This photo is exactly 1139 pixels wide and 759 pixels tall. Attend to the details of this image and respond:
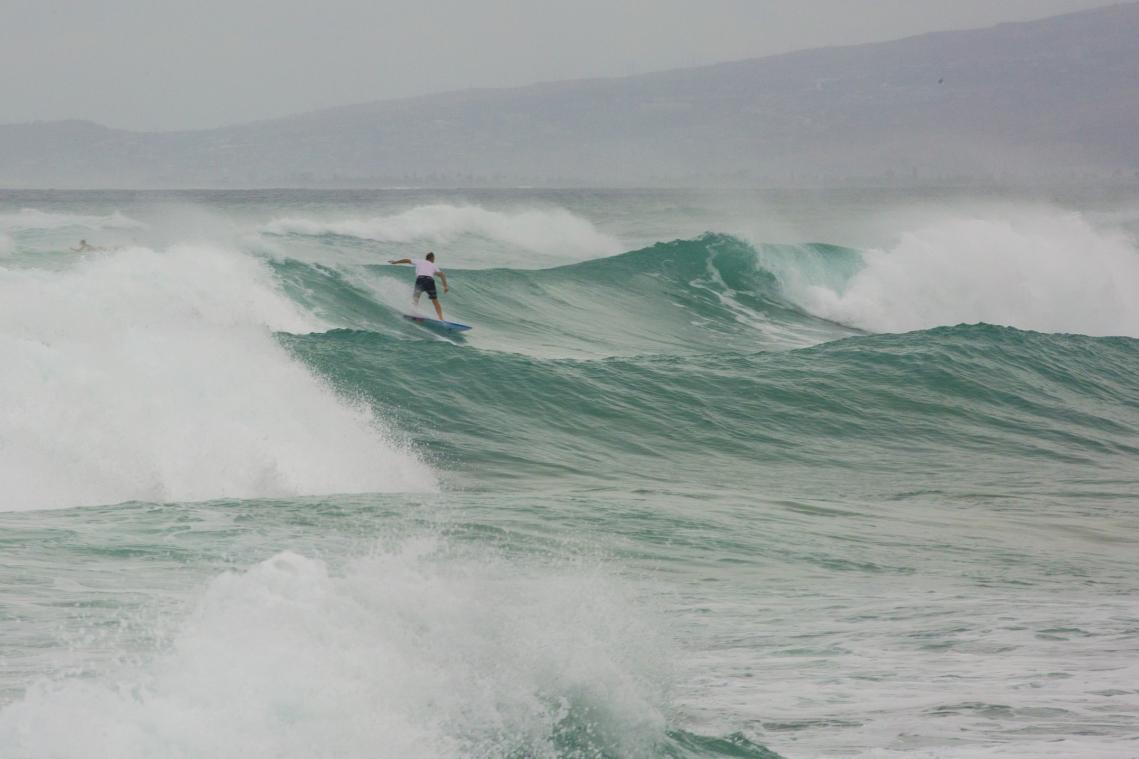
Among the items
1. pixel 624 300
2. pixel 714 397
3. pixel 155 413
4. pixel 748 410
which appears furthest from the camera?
pixel 624 300

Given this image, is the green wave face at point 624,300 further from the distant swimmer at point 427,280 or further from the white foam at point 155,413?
the white foam at point 155,413

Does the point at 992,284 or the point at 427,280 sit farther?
the point at 992,284

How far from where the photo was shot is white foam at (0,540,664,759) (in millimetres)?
4559

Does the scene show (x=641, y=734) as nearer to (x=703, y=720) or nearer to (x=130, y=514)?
(x=703, y=720)

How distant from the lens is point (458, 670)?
17.7 feet

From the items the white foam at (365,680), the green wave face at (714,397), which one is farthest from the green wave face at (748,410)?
the white foam at (365,680)

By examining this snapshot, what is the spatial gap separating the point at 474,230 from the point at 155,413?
43.1 metres

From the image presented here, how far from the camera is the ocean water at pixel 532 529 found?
523cm

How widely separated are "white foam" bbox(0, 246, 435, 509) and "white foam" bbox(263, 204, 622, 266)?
30.5 meters

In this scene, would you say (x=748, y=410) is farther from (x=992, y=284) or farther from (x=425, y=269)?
(x=992, y=284)

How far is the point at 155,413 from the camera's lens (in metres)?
11.3

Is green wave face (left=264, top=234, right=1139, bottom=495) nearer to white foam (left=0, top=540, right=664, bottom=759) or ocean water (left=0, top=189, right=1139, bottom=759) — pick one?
ocean water (left=0, top=189, right=1139, bottom=759)

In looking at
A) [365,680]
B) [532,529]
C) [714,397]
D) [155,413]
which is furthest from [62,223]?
[365,680]

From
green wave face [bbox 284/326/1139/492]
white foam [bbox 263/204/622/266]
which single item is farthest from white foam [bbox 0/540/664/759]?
white foam [bbox 263/204/622/266]
